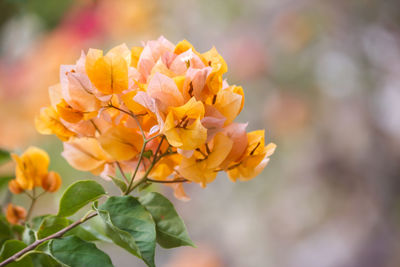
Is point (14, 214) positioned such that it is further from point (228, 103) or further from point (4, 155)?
point (228, 103)

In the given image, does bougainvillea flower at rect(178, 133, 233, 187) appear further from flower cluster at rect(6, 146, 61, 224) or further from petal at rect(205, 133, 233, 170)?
flower cluster at rect(6, 146, 61, 224)

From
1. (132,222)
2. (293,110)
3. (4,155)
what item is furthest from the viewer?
(293,110)

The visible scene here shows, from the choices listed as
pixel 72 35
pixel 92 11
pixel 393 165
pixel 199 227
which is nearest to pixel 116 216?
pixel 72 35

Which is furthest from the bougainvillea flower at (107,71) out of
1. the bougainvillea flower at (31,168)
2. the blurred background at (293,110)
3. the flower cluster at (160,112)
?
the blurred background at (293,110)

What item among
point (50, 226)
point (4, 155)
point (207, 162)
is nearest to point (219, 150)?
point (207, 162)

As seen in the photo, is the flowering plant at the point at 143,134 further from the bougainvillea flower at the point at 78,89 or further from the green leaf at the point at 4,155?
the green leaf at the point at 4,155

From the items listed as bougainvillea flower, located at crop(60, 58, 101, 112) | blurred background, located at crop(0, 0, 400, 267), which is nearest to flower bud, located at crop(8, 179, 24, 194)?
bougainvillea flower, located at crop(60, 58, 101, 112)
